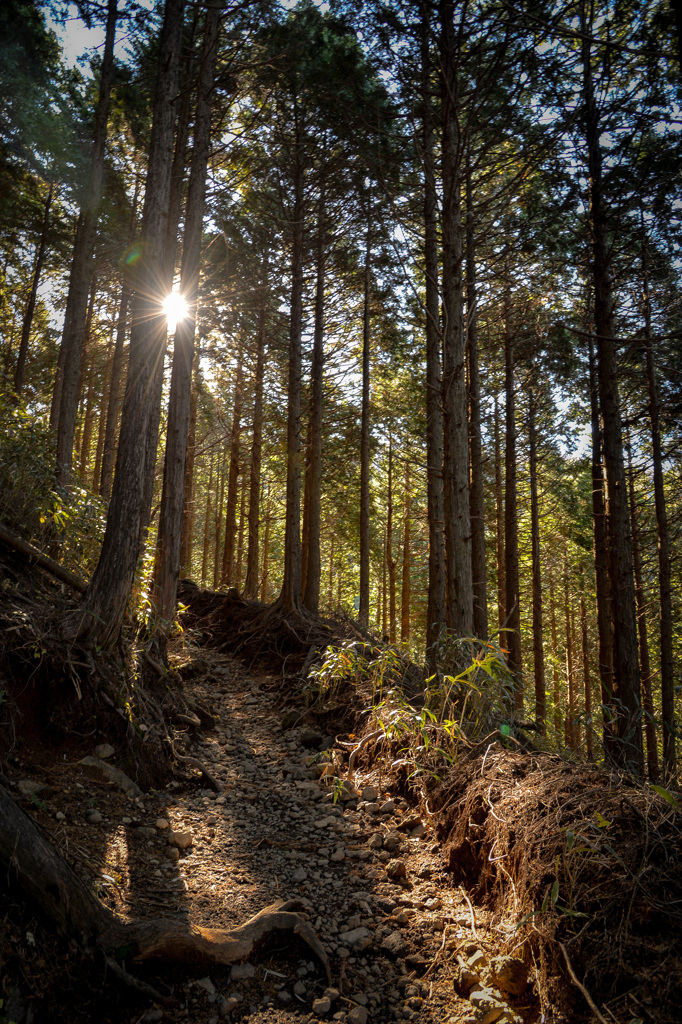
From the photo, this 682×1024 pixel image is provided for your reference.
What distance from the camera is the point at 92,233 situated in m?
9.88

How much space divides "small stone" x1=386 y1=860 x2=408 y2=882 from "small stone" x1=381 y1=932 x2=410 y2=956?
0.47 m

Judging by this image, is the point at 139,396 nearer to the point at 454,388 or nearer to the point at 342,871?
the point at 454,388

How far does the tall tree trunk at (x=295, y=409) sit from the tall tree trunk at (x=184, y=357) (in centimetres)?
331

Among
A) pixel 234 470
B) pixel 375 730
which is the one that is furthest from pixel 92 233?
pixel 375 730

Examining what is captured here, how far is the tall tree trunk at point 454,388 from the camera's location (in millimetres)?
4863

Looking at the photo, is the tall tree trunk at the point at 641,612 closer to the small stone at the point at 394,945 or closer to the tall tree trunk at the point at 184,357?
the tall tree trunk at the point at 184,357

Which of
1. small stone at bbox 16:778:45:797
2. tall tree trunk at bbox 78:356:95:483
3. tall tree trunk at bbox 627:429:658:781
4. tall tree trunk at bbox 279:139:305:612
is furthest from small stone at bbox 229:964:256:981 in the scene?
tall tree trunk at bbox 78:356:95:483

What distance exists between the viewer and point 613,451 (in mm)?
7660

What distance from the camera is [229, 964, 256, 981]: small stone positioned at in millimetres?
2139

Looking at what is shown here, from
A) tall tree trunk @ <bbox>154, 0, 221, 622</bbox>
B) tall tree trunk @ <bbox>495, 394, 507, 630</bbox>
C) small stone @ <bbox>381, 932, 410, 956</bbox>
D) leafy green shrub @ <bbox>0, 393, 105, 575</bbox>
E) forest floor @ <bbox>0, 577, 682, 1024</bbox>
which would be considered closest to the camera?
forest floor @ <bbox>0, 577, 682, 1024</bbox>

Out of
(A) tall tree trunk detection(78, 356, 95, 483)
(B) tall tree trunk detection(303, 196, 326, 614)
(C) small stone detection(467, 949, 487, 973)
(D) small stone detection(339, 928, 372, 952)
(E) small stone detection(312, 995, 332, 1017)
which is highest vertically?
(A) tall tree trunk detection(78, 356, 95, 483)

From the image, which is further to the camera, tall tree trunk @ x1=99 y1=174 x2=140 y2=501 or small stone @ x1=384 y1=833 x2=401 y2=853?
tall tree trunk @ x1=99 y1=174 x2=140 y2=501

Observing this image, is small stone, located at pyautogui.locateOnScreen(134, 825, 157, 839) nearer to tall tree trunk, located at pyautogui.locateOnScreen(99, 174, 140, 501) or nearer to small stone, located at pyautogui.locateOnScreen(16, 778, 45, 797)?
small stone, located at pyautogui.locateOnScreen(16, 778, 45, 797)

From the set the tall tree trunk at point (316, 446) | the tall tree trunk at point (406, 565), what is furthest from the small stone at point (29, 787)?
the tall tree trunk at point (406, 565)
